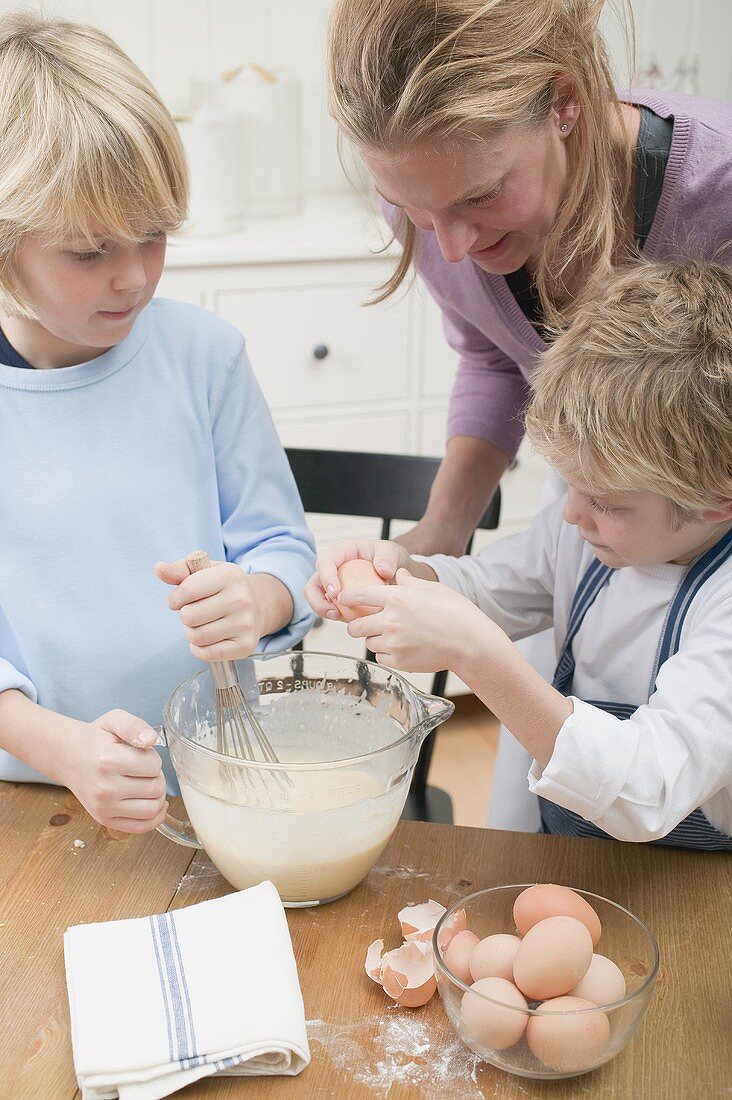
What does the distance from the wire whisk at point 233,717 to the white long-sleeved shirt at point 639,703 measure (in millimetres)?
250

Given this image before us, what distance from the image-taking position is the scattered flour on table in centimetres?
71

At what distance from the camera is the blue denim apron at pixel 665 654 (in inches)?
39.2

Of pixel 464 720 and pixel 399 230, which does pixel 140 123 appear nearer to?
pixel 399 230

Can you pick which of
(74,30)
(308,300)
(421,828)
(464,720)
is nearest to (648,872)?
(421,828)

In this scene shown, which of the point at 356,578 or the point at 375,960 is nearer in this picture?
the point at 375,960

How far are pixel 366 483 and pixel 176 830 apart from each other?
727 mm

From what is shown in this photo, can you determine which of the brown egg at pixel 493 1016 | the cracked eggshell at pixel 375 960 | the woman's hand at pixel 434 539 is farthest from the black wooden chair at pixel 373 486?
the brown egg at pixel 493 1016

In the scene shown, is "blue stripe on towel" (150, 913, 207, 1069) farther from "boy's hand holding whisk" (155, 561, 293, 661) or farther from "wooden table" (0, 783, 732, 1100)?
"boy's hand holding whisk" (155, 561, 293, 661)

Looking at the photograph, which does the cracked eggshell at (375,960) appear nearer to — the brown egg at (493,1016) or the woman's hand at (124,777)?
the brown egg at (493,1016)

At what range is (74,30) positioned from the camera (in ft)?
3.59

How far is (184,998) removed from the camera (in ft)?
2.47

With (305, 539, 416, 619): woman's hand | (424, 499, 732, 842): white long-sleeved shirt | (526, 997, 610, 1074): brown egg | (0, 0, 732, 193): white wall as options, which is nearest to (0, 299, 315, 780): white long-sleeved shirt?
(305, 539, 416, 619): woman's hand

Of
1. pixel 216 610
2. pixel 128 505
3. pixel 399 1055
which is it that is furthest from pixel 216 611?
pixel 399 1055

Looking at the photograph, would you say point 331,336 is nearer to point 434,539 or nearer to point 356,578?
point 434,539
